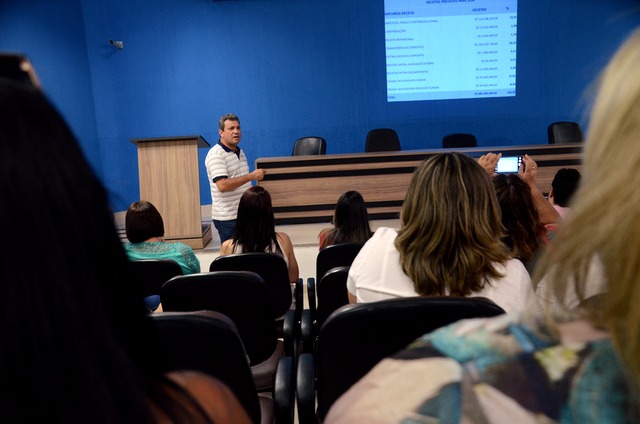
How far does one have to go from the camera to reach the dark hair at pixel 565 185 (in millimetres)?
2309

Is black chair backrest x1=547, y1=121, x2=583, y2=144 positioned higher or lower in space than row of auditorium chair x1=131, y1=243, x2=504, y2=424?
higher

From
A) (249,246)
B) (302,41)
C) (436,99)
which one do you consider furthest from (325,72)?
(249,246)

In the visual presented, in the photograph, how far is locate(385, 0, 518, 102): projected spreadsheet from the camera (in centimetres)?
708

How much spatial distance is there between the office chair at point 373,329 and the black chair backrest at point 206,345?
0.70 ft

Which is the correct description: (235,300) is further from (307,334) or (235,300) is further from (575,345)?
(575,345)

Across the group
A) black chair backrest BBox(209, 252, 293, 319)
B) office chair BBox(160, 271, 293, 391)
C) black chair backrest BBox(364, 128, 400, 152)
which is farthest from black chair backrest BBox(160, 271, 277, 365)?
black chair backrest BBox(364, 128, 400, 152)

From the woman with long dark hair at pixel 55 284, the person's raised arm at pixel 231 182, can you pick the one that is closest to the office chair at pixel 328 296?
the woman with long dark hair at pixel 55 284

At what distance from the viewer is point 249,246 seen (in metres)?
2.59

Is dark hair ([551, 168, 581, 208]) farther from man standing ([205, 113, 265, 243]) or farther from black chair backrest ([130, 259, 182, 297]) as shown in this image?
man standing ([205, 113, 265, 243])

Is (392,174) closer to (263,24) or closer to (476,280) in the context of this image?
(476,280)

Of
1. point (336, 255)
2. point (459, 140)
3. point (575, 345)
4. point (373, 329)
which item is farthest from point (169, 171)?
point (575, 345)

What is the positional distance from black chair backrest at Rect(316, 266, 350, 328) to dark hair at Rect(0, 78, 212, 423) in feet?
4.59

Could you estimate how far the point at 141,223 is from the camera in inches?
93.0

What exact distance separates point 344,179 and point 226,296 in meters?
3.22
